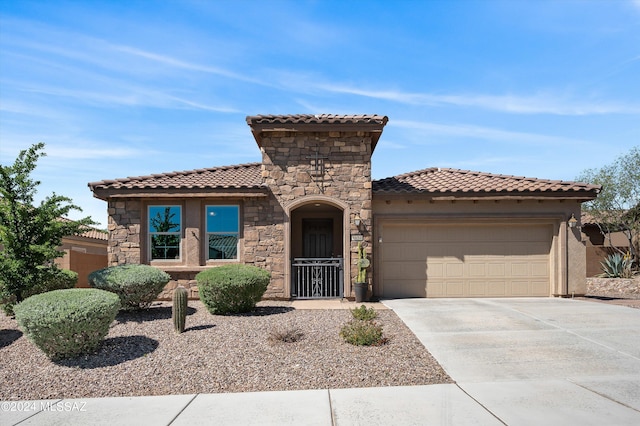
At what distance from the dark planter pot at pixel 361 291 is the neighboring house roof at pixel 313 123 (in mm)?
4176

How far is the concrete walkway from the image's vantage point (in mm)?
5359

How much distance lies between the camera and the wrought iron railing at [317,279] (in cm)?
1324

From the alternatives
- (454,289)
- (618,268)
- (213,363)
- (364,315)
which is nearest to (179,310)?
(213,363)

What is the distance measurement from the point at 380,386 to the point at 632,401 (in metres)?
3.08

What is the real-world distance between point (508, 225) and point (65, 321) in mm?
11549

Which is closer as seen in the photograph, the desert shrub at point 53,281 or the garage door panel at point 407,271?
the desert shrub at point 53,281

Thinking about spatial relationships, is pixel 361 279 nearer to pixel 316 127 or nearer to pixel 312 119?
pixel 316 127

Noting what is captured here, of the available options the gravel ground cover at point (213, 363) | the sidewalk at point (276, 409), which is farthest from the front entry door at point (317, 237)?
the sidewalk at point (276, 409)

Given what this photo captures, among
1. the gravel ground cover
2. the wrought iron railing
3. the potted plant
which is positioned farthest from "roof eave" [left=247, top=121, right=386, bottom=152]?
the gravel ground cover

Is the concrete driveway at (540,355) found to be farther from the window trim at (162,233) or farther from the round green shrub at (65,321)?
the window trim at (162,233)

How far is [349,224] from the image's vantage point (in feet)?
43.2

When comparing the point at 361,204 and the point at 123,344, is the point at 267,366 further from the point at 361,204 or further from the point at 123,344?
the point at 361,204

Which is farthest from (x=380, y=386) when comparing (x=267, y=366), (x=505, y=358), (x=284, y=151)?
(x=284, y=151)

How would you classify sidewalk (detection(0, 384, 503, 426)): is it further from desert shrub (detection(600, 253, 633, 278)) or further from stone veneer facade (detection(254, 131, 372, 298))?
desert shrub (detection(600, 253, 633, 278))
